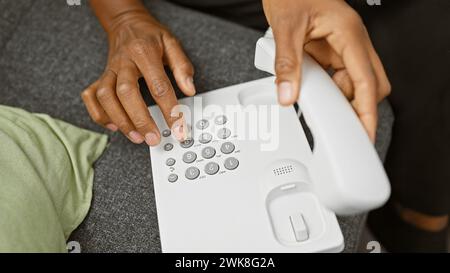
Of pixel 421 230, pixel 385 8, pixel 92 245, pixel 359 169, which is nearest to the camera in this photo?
pixel 359 169

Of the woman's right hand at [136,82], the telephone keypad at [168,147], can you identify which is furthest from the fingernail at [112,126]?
the telephone keypad at [168,147]

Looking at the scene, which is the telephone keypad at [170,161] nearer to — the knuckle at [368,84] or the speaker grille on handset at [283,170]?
the speaker grille on handset at [283,170]

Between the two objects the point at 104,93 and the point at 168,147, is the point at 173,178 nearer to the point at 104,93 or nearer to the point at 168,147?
the point at 168,147

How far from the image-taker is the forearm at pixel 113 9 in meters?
0.68

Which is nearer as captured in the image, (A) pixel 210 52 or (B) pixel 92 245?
(B) pixel 92 245

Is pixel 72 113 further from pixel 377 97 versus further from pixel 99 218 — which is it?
pixel 377 97

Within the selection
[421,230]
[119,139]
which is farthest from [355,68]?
[421,230]

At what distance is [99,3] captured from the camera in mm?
693

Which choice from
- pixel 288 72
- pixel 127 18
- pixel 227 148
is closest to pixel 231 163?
pixel 227 148

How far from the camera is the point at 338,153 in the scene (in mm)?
422

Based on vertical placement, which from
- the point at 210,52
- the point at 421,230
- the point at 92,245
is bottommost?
the point at 421,230

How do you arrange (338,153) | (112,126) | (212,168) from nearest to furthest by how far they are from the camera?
(338,153)
(212,168)
(112,126)

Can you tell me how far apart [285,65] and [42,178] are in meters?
0.30
